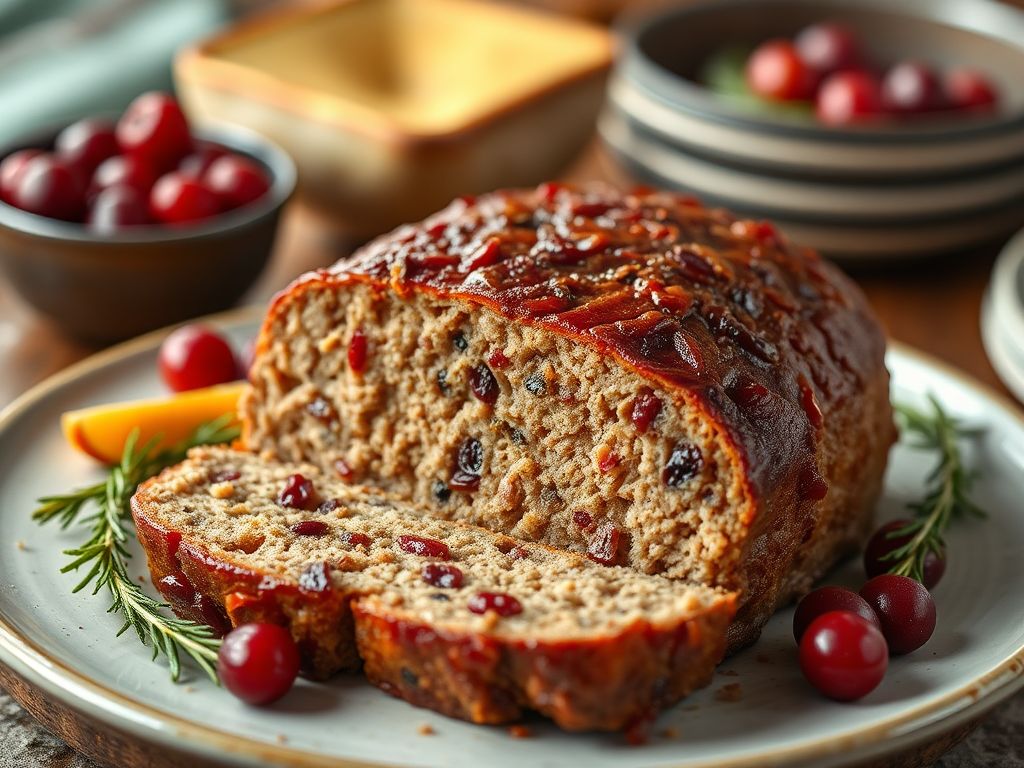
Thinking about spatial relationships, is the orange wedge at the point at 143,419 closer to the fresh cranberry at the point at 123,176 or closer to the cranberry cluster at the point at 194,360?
the cranberry cluster at the point at 194,360

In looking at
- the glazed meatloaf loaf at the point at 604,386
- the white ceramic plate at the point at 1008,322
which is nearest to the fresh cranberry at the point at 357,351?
the glazed meatloaf loaf at the point at 604,386

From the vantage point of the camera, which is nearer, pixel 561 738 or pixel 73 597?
pixel 561 738

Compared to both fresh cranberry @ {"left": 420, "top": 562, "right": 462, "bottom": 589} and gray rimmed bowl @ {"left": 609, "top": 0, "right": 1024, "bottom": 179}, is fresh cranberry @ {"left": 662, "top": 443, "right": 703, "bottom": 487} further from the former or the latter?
gray rimmed bowl @ {"left": 609, "top": 0, "right": 1024, "bottom": 179}

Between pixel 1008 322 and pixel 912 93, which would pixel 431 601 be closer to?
pixel 1008 322

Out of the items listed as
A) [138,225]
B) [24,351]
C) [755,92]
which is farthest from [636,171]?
[24,351]

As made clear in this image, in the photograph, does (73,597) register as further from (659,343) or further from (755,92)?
(755,92)

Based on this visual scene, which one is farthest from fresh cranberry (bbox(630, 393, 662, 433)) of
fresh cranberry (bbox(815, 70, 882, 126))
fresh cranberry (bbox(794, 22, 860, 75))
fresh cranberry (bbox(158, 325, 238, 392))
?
fresh cranberry (bbox(794, 22, 860, 75))
